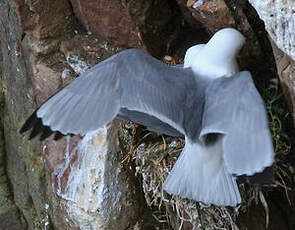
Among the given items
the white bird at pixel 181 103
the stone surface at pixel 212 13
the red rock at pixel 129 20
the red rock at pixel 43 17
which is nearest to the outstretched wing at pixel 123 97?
the white bird at pixel 181 103

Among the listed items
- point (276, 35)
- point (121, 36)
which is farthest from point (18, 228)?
point (276, 35)

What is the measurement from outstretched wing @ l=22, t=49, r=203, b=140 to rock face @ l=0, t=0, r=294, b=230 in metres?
0.29

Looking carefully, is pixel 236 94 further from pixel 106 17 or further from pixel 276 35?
pixel 106 17

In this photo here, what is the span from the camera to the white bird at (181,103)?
62.1 inches

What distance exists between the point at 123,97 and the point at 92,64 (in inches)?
19.4

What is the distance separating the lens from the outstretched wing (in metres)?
1.59

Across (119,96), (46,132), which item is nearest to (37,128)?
(46,132)

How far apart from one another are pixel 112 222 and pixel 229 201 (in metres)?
0.58

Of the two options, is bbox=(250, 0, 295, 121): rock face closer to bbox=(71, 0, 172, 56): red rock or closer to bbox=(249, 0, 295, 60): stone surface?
bbox=(249, 0, 295, 60): stone surface

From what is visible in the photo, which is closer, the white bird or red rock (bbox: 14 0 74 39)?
the white bird

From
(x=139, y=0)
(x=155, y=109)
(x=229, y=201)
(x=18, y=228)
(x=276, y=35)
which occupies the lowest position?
(x=18, y=228)

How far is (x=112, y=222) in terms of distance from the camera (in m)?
2.10

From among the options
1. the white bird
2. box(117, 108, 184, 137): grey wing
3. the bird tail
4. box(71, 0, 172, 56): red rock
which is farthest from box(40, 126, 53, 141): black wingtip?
box(71, 0, 172, 56): red rock

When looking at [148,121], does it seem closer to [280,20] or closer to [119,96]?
[119,96]
